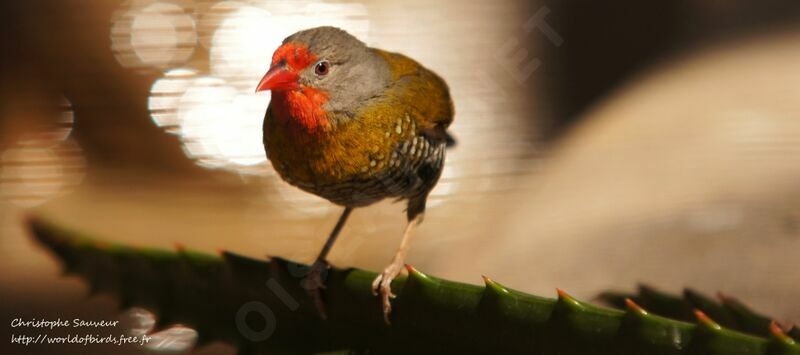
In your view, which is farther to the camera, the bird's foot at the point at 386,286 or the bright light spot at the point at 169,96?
the bright light spot at the point at 169,96

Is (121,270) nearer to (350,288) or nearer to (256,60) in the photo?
(350,288)

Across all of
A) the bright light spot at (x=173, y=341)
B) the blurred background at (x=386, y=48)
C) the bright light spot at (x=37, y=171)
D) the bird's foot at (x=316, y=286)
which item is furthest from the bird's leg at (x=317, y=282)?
the bright light spot at (x=37, y=171)

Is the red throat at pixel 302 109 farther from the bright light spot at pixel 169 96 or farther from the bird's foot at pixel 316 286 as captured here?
the bright light spot at pixel 169 96

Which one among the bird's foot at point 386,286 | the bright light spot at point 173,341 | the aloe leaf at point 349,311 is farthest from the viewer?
the bright light spot at point 173,341

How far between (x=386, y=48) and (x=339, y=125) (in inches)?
29.6

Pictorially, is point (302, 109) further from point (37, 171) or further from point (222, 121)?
point (37, 171)

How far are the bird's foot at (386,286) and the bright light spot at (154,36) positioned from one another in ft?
2.48

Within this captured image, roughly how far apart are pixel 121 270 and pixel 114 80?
895 millimetres

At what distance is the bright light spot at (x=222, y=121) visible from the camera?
1576mm

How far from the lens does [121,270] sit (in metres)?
0.80

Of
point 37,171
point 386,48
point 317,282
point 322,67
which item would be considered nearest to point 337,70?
point 322,67

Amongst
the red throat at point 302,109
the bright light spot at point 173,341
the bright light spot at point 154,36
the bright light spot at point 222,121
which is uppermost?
the red throat at point 302,109

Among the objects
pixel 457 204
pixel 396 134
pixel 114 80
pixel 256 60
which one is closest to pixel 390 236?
pixel 457 204

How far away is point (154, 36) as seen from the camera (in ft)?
5.23
